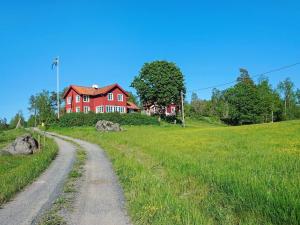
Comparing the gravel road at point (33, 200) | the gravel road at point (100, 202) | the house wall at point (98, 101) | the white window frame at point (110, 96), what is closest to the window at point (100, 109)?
the house wall at point (98, 101)

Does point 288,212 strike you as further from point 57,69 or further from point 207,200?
point 57,69

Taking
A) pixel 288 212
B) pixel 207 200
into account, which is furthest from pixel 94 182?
pixel 288 212

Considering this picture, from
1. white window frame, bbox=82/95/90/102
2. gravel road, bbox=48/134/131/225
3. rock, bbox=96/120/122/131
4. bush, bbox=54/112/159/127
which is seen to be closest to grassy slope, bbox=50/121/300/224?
gravel road, bbox=48/134/131/225

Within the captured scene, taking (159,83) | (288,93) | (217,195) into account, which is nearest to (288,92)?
(288,93)

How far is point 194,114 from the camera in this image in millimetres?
119438

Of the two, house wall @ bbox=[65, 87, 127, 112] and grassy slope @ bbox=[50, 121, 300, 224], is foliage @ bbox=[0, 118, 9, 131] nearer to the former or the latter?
house wall @ bbox=[65, 87, 127, 112]

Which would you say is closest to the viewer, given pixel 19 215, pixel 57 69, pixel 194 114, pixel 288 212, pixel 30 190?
pixel 288 212

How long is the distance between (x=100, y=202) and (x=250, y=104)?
89965 mm

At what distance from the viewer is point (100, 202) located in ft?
35.1

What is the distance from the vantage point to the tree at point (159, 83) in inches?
3359

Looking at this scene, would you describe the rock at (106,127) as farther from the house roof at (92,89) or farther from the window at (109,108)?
the house roof at (92,89)

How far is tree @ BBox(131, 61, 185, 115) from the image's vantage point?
85.3 metres

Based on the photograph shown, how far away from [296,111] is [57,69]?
7700cm

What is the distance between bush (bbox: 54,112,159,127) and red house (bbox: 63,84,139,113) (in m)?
13.5
